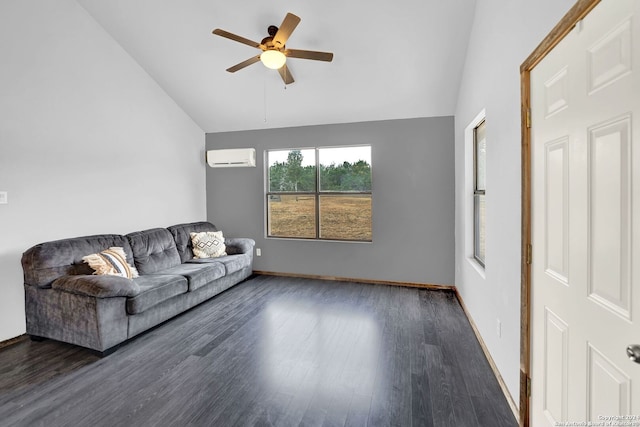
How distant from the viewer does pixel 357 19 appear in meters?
3.15

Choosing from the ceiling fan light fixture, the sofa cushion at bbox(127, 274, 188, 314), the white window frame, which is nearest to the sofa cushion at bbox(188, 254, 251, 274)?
the sofa cushion at bbox(127, 274, 188, 314)

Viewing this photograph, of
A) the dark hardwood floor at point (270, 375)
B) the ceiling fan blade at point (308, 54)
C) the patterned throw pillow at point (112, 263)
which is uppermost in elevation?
the ceiling fan blade at point (308, 54)

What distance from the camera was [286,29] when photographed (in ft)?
8.43

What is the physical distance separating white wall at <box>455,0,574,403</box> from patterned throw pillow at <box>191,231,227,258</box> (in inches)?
135

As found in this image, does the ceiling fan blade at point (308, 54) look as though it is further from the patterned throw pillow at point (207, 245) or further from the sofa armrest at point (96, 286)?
the patterned throw pillow at point (207, 245)

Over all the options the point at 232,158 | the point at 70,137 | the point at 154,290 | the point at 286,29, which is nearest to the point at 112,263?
the point at 154,290

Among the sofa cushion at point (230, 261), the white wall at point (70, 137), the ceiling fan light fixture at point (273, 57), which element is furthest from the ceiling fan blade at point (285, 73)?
the sofa cushion at point (230, 261)

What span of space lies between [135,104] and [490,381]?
16.1ft

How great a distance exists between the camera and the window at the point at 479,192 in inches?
125

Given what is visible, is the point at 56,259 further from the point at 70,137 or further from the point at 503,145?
the point at 503,145

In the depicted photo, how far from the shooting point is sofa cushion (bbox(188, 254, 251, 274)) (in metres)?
4.17

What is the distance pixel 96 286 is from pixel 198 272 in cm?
113

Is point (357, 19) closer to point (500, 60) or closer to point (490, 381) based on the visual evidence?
point (500, 60)

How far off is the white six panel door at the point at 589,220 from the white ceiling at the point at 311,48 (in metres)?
2.06
